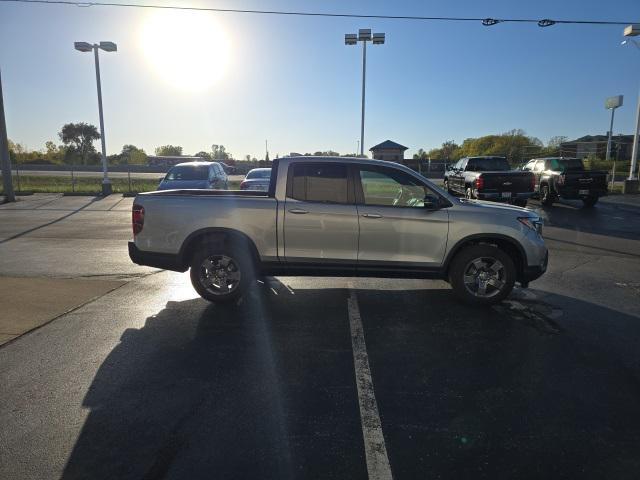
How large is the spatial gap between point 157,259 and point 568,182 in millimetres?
16872

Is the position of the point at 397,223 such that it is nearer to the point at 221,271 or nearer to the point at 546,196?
the point at 221,271

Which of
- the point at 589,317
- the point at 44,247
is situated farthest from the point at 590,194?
the point at 44,247

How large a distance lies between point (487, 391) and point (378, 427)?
110 cm

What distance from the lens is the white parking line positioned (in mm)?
2734

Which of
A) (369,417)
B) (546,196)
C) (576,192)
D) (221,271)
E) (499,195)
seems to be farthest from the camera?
(546,196)

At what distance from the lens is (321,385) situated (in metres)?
3.76

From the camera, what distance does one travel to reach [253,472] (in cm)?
269

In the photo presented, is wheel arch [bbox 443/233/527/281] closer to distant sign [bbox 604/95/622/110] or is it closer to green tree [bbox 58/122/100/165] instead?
distant sign [bbox 604/95/622/110]

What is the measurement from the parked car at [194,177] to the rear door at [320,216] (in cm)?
877

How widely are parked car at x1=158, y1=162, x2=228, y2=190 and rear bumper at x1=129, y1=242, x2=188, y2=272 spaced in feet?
26.7

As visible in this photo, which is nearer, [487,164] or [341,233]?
[341,233]

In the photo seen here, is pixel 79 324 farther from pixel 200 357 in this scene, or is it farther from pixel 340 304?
pixel 340 304

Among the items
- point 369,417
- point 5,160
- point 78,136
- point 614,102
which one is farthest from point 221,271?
point 78,136

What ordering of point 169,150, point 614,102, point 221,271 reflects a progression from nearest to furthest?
point 221,271 < point 614,102 < point 169,150
